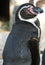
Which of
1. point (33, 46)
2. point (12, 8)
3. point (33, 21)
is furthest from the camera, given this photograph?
point (12, 8)

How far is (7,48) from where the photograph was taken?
153cm

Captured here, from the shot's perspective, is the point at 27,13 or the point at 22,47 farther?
the point at 27,13

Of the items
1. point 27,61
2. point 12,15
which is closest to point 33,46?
point 27,61

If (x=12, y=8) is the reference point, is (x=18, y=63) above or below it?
below

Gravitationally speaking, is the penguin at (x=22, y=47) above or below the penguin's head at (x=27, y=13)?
below

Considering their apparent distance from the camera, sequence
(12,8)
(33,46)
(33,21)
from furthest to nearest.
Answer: (12,8) < (33,21) < (33,46)

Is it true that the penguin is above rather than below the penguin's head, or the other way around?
below

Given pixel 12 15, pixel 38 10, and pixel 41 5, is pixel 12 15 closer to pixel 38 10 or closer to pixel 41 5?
pixel 41 5

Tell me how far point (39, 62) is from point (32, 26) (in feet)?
0.60

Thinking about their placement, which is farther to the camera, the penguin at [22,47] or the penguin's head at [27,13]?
the penguin's head at [27,13]

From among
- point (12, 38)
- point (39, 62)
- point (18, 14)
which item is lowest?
point (39, 62)

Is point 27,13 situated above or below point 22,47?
above

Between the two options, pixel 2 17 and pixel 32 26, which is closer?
pixel 32 26

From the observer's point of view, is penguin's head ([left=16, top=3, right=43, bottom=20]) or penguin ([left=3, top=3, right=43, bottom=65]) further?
penguin's head ([left=16, top=3, right=43, bottom=20])
